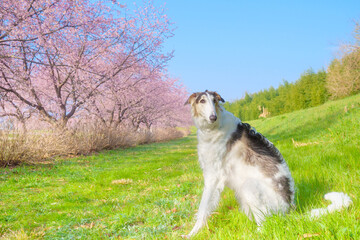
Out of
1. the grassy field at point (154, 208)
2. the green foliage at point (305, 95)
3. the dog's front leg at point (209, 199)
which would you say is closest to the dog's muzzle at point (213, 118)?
the dog's front leg at point (209, 199)

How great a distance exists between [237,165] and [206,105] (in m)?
0.94

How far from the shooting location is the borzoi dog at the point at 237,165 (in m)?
3.15

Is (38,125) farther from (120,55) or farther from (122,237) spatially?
(122,237)

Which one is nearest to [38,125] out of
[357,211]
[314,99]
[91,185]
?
[91,185]

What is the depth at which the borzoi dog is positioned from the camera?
10.3 ft

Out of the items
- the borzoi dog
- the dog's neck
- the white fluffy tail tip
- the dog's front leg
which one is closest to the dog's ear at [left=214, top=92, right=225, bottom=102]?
the borzoi dog

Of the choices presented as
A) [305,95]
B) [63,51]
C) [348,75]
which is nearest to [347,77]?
[348,75]

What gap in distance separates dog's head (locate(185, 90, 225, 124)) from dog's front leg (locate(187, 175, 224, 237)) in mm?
842

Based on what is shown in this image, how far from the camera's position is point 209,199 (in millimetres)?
3350

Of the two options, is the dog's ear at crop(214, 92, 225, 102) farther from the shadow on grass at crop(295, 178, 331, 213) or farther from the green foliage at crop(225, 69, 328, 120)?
the green foliage at crop(225, 69, 328, 120)

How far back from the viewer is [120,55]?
16750 millimetres

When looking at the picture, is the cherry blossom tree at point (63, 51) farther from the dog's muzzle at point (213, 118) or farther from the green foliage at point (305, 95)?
the green foliage at point (305, 95)

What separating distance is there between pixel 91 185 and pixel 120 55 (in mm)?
11336

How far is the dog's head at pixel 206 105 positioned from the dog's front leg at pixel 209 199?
84cm
